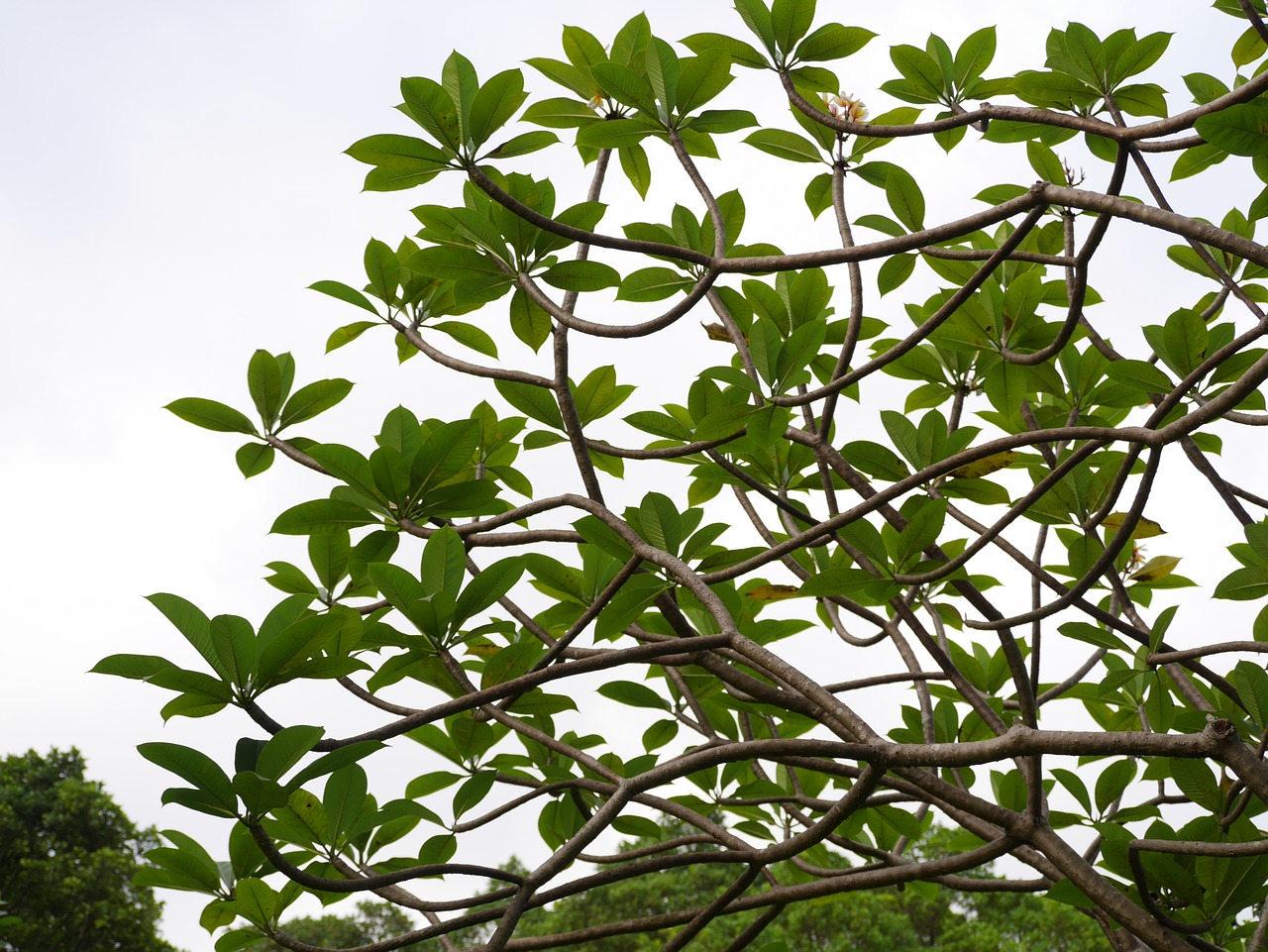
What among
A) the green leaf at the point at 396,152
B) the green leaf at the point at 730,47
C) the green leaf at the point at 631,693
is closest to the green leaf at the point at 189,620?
the green leaf at the point at 396,152

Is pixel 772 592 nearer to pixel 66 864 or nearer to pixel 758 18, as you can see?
pixel 758 18

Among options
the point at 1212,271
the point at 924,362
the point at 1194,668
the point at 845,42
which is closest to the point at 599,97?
the point at 845,42

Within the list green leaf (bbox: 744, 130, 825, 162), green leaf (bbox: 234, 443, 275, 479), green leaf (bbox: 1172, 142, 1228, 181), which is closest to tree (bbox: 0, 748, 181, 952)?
green leaf (bbox: 234, 443, 275, 479)

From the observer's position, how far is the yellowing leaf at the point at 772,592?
6.47 feet

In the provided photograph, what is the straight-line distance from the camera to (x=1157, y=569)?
6.81 feet

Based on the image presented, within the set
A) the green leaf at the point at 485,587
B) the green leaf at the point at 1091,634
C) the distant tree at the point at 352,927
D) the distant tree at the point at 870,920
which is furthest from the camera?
the distant tree at the point at 352,927

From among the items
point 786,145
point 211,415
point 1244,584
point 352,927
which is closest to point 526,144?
point 786,145

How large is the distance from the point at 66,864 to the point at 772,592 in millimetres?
11906

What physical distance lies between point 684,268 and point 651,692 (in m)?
0.83

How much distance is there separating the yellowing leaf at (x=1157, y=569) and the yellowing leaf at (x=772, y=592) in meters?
0.72

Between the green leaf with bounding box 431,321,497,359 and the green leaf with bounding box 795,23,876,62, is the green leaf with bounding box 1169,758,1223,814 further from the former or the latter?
the green leaf with bounding box 431,321,497,359

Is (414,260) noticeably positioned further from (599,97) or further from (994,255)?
(994,255)

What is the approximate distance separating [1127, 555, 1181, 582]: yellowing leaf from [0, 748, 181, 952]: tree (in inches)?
451

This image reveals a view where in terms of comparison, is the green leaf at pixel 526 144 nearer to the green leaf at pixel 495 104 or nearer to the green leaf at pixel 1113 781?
the green leaf at pixel 495 104
